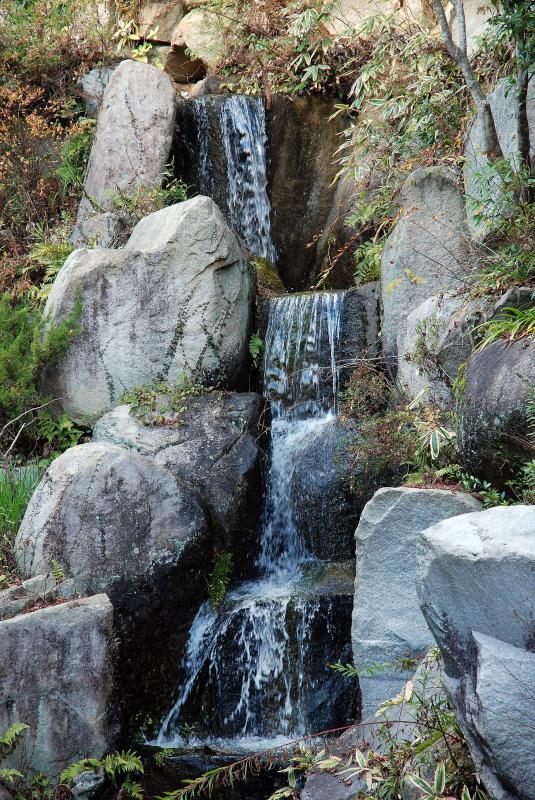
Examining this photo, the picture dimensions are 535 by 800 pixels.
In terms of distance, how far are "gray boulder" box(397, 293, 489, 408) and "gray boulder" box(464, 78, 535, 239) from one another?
730 mm

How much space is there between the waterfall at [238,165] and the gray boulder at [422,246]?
121 inches

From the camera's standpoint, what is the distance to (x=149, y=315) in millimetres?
7875

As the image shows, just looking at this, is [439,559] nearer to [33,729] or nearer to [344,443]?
[33,729]

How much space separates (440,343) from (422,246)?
1423 millimetres

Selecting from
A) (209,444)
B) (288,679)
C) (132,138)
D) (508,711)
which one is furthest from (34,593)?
(132,138)

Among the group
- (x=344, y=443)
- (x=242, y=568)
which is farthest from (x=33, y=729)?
(x=344, y=443)

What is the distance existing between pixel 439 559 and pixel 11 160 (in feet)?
30.7

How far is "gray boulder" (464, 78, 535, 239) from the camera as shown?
6.59 m

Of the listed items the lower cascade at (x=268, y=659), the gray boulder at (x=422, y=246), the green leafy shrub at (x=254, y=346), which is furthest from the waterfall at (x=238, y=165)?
the lower cascade at (x=268, y=659)

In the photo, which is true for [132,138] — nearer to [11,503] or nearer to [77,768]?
[11,503]

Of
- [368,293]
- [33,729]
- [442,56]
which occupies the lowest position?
[33,729]

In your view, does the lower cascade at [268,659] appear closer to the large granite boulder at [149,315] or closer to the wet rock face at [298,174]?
the large granite boulder at [149,315]

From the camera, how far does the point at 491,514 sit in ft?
10.8

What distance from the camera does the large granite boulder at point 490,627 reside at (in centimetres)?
296
